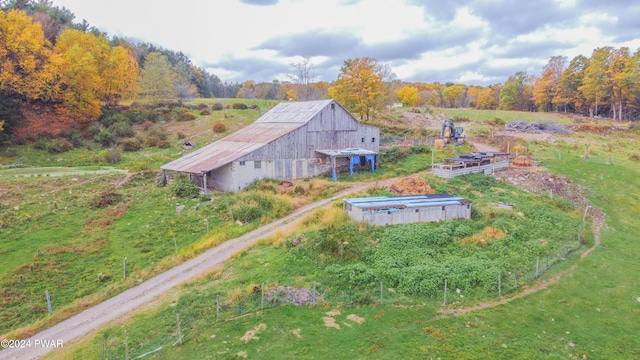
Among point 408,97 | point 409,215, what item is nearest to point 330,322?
point 409,215

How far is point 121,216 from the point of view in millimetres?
27969

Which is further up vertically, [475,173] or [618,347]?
[475,173]

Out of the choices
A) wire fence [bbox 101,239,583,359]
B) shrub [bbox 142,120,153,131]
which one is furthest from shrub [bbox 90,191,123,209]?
shrub [bbox 142,120,153,131]

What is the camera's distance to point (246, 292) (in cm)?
1700

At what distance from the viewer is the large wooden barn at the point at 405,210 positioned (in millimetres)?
23844

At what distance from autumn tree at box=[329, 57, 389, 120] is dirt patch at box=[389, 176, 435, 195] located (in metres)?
30.4

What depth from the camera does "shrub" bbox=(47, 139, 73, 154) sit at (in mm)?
45125

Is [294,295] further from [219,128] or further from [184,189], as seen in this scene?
[219,128]

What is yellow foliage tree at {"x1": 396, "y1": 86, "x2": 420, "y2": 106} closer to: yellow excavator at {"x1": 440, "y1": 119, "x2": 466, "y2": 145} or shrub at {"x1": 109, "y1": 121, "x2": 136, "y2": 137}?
yellow excavator at {"x1": 440, "y1": 119, "x2": 466, "y2": 145}

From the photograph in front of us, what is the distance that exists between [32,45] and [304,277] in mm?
49088

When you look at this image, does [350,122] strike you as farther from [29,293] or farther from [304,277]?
[29,293]

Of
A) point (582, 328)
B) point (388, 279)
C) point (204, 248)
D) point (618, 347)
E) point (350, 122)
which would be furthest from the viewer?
point (350, 122)

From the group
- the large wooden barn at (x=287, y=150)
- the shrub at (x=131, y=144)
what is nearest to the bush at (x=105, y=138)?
the shrub at (x=131, y=144)

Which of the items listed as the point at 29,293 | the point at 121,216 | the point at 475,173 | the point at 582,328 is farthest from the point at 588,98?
the point at 29,293
